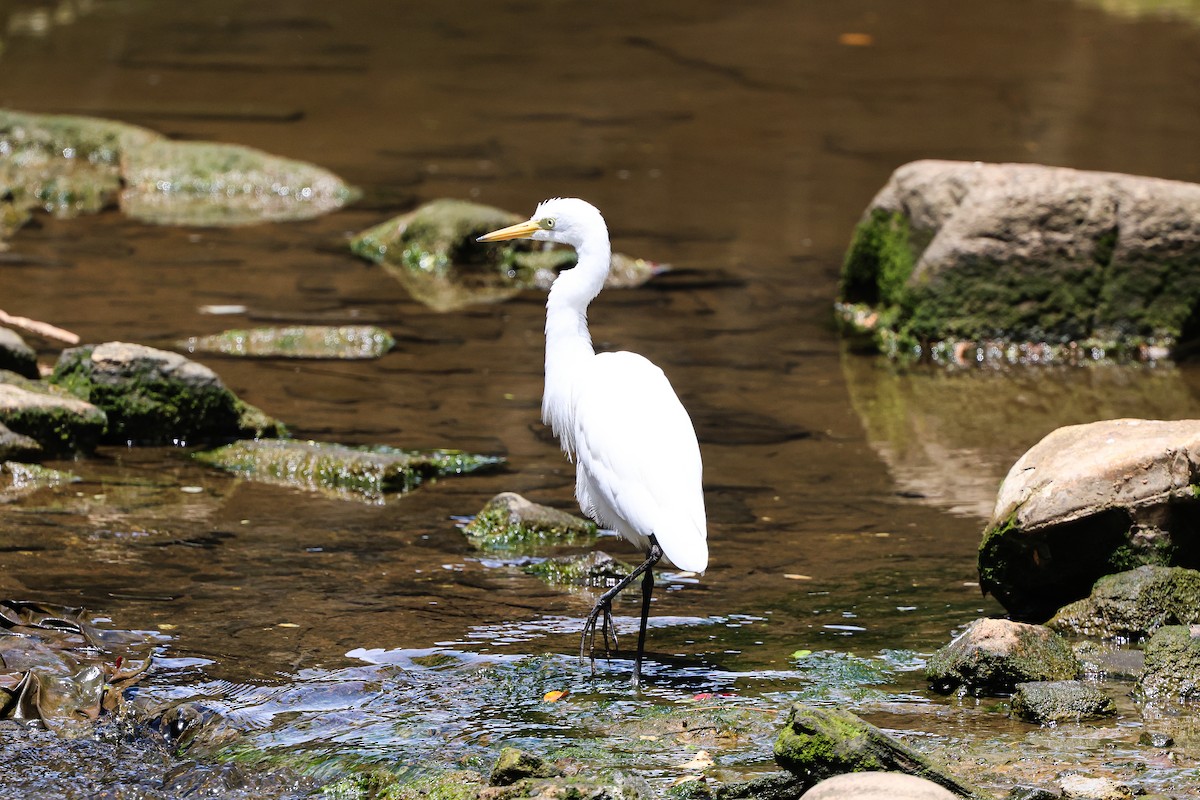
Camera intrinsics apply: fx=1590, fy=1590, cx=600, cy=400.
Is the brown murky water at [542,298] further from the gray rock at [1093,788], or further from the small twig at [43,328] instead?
the gray rock at [1093,788]

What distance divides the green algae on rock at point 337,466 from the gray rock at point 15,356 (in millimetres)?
1146

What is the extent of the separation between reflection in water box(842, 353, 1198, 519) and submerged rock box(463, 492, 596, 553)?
185cm

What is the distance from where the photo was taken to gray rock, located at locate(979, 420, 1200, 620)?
5.44 m

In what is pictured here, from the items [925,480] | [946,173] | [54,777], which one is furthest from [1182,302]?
[54,777]

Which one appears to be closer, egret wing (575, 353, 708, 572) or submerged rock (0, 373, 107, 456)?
egret wing (575, 353, 708, 572)

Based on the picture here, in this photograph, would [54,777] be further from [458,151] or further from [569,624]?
[458,151]

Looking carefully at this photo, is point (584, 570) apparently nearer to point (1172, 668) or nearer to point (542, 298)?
point (1172, 668)

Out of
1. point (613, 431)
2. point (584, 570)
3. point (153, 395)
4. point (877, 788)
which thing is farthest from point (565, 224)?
point (153, 395)

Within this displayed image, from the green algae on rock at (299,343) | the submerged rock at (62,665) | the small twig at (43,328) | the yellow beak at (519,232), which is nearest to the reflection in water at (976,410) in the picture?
the yellow beak at (519,232)

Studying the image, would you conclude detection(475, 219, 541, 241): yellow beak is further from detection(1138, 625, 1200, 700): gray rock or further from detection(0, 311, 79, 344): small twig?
detection(0, 311, 79, 344): small twig

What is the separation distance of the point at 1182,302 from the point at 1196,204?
63 cm

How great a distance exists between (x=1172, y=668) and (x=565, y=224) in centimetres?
258

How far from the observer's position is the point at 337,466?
752 centimetres

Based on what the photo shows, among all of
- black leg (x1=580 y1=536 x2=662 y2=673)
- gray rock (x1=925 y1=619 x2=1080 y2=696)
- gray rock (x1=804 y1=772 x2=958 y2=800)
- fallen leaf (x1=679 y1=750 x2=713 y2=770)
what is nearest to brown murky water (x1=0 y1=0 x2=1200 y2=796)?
black leg (x1=580 y1=536 x2=662 y2=673)
